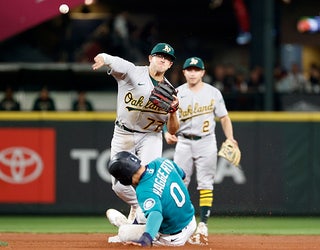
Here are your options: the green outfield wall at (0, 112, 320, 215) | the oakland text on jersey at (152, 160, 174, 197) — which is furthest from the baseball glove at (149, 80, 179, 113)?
the green outfield wall at (0, 112, 320, 215)

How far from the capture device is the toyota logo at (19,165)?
47.8 ft

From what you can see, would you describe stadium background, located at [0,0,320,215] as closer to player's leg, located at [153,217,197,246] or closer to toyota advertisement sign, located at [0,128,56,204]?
toyota advertisement sign, located at [0,128,56,204]

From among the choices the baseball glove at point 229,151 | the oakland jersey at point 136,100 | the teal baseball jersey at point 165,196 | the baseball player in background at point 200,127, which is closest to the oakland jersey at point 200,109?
the baseball player in background at point 200,127

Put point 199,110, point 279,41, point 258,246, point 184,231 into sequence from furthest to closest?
point 279,41, point 199,110, point 258,246, point 184,231

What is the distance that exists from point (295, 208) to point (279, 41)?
10.3 meters

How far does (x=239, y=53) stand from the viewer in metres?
26.9

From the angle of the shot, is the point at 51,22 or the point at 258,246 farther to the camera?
the point at 51,22

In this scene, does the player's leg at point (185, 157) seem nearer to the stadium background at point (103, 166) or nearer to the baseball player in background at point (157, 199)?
the baseball player in background at point (157, 199)

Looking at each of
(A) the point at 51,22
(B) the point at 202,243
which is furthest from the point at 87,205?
(A) the point at 51,22

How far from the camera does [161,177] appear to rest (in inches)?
337

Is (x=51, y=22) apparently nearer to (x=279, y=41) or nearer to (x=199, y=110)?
(x=279, y=41)

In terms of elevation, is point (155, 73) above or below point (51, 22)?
below

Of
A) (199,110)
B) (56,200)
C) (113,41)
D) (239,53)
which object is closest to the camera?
(199,110)

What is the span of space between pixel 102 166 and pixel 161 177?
6.18 m
